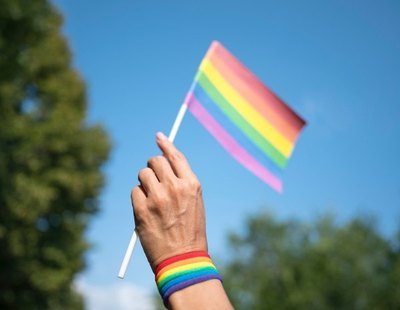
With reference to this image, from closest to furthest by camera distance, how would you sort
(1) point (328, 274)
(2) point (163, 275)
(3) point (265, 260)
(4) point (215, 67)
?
(2) point (163, 275) < (4) point (215, 67) < (1) point (328, 274) < (3) point (265, 260)

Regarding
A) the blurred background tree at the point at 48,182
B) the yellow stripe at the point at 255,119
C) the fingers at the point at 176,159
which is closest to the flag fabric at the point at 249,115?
the yellow stripe at the point at 255,119

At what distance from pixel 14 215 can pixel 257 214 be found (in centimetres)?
2568

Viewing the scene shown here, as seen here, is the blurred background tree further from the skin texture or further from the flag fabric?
the skin texture

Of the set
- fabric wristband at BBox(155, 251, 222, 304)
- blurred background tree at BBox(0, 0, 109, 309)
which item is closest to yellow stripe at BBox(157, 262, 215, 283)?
fabric wristband at BBox(155, 251, 222, 304)

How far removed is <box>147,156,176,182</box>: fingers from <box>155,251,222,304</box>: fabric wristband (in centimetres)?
27

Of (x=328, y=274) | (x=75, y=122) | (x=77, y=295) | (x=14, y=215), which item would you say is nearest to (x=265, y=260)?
(x=328, y=274)

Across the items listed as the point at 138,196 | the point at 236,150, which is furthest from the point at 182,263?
the point at 236,150

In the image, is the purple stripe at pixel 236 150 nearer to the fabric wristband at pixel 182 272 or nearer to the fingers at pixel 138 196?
the fingers at pixel 138 196

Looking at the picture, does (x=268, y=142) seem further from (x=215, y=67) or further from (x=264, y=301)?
(x=264, y=301)

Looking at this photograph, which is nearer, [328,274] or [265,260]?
[328,274]

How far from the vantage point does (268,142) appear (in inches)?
141

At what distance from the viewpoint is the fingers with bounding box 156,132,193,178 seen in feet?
6.42

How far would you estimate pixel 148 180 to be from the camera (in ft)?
6.32

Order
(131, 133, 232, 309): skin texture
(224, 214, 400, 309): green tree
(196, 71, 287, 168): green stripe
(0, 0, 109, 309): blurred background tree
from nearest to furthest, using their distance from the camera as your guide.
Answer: (131, 133, 232, 309): skin texture
(196, 71, 287, 168): green stripe
(0, 0, 109, 309): blurred background tree
(224, 214, 400, 309): green tree
